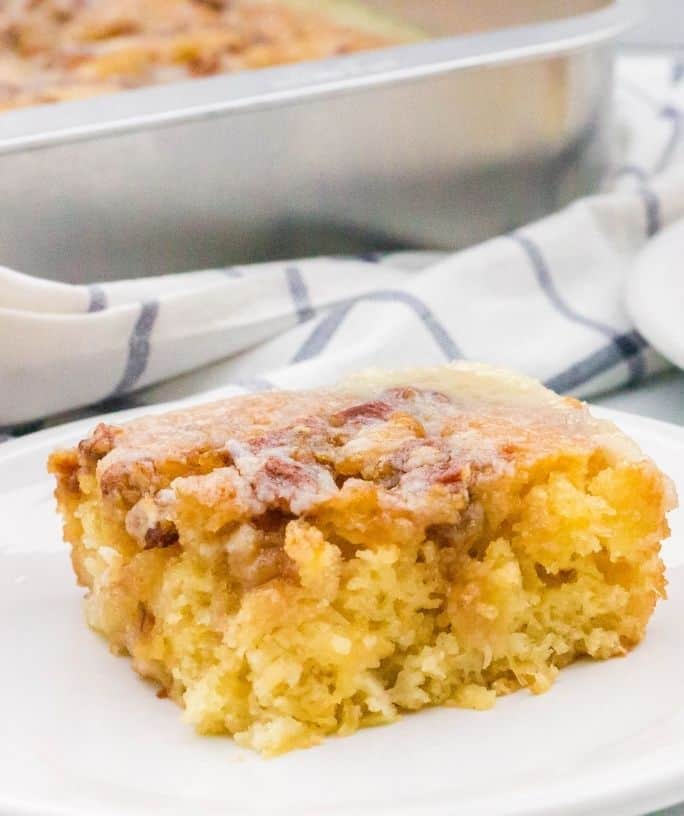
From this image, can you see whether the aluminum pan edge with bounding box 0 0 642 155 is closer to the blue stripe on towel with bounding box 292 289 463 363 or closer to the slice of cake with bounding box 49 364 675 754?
the blue stripe on towel with bounding box 292 289 463 363

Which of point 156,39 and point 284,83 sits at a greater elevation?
point 284,83

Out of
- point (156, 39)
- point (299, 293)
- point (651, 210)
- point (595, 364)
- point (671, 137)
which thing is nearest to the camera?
point (595, 364)

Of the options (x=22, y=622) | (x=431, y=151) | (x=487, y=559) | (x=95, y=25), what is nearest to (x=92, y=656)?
(x=22, y=622)

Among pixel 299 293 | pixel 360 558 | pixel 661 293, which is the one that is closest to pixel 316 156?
pixel 299 293

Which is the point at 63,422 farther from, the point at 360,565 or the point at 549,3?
the point at 549,3

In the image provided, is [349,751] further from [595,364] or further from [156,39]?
[156,39]

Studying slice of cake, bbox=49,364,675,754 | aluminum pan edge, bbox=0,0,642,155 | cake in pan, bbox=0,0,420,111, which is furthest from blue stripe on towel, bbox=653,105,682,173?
slice of cake, bbox=49,364,675,754

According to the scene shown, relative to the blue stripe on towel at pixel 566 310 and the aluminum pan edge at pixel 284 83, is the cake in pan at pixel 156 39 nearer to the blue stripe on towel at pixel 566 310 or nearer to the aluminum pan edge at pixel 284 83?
the aluminum pan edge at pixel 284 83
